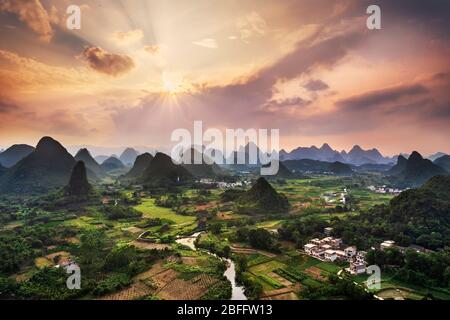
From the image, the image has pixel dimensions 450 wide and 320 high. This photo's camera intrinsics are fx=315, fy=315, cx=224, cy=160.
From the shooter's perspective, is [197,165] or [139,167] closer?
[139,167]

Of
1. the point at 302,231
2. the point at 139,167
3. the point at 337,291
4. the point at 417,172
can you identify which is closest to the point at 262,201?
the point at 302,231

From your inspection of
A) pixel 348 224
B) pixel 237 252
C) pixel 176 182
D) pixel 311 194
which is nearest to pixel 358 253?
pixel 348 224

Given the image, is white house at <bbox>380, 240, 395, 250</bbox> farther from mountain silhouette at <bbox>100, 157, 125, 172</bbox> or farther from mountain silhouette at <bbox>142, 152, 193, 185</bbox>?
mountain silhouette at <bbox>100, 157, 125, 172</bbox>

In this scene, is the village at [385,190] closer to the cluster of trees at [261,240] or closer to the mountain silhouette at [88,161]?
the cluster of trees at [261,240]

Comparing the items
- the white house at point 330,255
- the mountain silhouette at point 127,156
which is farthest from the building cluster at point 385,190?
the mountain silhouette at point 127,156

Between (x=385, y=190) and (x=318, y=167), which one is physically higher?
(x=318, y=167)

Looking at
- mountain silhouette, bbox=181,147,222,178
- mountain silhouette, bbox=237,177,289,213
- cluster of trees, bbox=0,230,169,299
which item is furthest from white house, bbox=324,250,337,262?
mountain silhouette, bbox=181,147,222,178

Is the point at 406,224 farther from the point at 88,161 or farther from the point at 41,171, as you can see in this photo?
the point at 88,161
